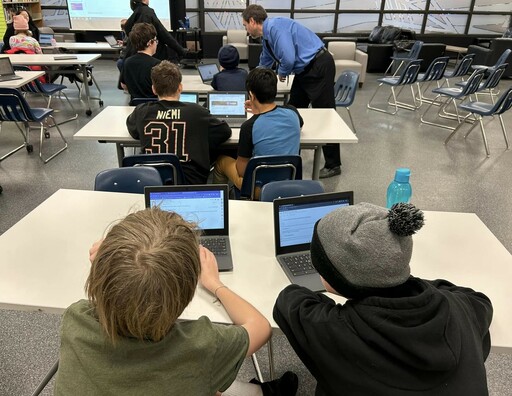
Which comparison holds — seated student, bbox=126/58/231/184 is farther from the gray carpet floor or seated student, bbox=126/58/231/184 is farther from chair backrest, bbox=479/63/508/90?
chair backrest, bbox=479/63/508/90

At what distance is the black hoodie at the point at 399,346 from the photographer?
76 centimetres

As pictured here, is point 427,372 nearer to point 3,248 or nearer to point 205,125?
point 3,248

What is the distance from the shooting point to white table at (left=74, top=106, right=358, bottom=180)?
272 cm

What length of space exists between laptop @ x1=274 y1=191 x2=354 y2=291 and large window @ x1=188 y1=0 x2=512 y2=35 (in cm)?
878

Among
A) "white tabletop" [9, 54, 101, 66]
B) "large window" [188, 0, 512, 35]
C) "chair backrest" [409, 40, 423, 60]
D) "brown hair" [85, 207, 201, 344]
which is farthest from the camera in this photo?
"large window" [188, 0, 512, 35]

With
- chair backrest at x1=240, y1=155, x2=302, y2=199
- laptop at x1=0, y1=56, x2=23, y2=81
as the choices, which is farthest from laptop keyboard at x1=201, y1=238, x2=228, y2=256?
laptop at x1=0, y1=56, x2=23, y2=81

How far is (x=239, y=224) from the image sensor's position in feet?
5.54

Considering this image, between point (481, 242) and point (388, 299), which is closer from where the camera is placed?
point (388, 299)

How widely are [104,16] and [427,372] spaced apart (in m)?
10.1

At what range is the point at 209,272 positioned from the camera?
4.29 ft

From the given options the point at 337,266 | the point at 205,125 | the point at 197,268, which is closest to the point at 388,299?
the point at 337,266

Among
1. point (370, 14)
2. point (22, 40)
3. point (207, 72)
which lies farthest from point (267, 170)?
point (370, 14)

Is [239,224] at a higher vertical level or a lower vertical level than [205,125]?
lower

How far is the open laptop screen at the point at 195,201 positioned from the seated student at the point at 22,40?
17.5 feet
